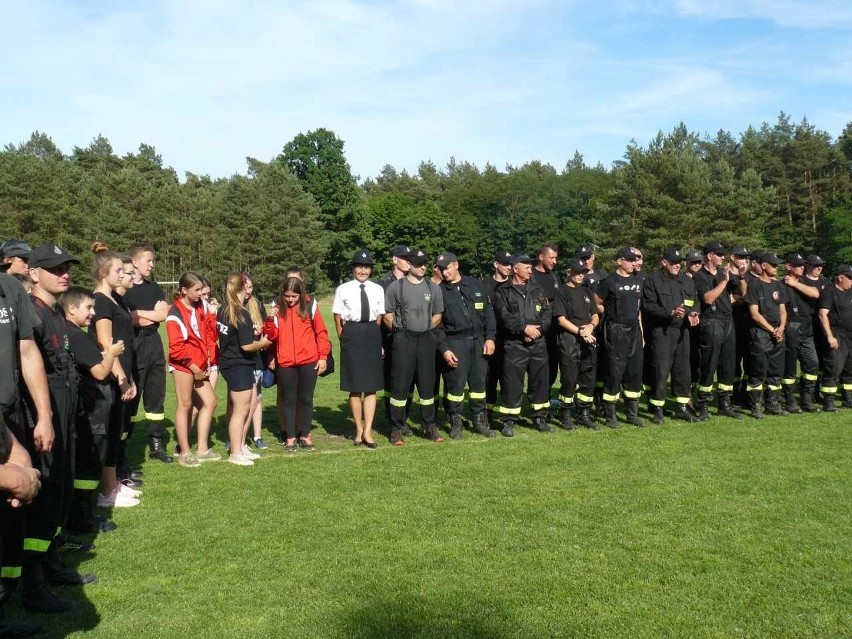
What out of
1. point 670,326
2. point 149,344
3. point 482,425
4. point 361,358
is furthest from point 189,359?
point 670,326

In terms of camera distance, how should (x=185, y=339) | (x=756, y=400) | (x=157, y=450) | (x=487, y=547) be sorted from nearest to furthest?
(x=487, y=547) < (x=185, y=339) < (x=157, y=450) < (x=756, y=400)

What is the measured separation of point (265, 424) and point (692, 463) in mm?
5938

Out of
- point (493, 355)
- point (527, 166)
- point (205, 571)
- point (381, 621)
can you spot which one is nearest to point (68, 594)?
point (205, 571)

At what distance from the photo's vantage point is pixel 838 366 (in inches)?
Answer: 421

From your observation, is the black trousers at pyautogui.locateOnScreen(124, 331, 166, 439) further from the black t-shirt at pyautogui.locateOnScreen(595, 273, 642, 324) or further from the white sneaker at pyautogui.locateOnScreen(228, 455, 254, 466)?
the black t-shirt at pyautogui.locateOnScreen(595, 273, 642, 324)

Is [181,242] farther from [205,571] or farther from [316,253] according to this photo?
[205,571]

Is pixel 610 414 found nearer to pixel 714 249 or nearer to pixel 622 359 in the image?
pixel 622 359

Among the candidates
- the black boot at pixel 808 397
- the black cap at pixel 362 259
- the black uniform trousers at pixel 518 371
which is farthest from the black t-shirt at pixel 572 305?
the black boot at pixel 808 397

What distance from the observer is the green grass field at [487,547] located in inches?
159

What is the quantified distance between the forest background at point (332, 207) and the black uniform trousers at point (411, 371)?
43067 millimetres

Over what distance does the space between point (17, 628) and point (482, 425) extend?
21.0ft

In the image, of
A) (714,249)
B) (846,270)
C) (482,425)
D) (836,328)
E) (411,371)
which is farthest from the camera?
(836,328)

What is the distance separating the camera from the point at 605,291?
9828mm

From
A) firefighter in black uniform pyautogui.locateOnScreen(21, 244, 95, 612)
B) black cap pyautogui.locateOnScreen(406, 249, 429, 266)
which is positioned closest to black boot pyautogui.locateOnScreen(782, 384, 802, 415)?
black cap pyautogui.locateOnScreen(406, 249, 429, 266)
